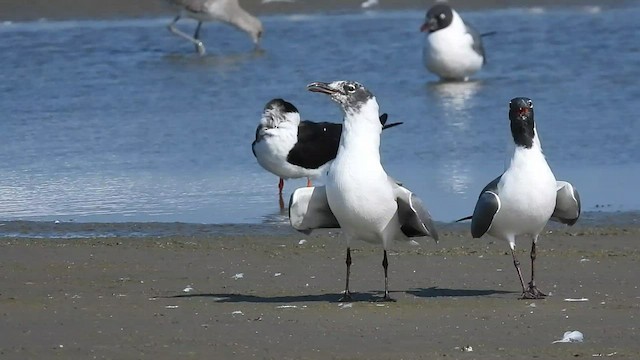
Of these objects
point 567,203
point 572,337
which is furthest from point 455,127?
point 572,337

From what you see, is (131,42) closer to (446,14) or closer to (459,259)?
(446,14)

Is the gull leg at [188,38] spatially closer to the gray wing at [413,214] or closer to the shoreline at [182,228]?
the shoreline at [182,228]

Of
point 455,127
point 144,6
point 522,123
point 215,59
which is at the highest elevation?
point 522,123

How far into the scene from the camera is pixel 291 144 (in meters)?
10.5

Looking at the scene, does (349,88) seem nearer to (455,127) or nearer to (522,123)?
(522,123)

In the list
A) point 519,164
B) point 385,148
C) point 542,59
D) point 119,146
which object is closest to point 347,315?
point 519,164

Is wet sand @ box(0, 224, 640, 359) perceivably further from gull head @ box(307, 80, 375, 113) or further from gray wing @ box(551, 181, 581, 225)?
gull head @ box(307, 80, 375, 113)

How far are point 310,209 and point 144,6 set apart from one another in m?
13.2

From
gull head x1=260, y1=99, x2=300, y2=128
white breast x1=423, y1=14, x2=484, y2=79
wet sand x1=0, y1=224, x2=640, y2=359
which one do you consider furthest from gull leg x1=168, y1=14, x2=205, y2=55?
wet sand x1=0, y1=224, x2=640, y2=359

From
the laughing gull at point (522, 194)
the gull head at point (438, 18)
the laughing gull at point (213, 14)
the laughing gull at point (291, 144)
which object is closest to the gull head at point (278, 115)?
the laughing gull at point (291, 144)

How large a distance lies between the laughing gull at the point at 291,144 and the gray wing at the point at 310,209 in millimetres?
3264

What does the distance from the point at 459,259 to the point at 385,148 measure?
3.43 m

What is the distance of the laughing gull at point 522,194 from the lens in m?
6.77

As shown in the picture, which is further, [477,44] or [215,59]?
[215,59]
